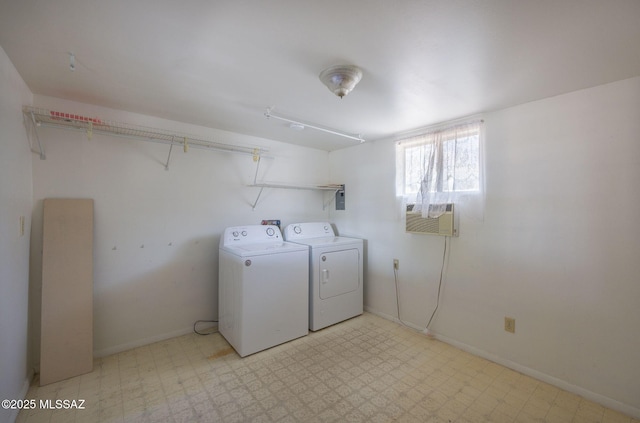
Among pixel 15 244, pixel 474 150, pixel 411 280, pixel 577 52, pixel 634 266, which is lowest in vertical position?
pixel 411 280

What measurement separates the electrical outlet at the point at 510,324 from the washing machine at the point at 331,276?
4.81 feet

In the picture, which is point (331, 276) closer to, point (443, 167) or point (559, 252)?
point (443, 167)

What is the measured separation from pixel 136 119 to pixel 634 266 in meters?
4.00

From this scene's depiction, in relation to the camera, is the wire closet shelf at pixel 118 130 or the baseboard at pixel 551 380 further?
the wire closet shelf at pixel 118 130

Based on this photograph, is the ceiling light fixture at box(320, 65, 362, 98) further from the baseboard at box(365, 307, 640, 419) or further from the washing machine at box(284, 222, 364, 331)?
the baseboard at box(365, 307, 640, 419)

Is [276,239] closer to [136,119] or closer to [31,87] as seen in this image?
[136,119]

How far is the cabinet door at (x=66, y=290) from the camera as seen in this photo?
1954mm

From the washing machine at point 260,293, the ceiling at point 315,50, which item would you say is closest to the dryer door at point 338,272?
the washing machine at point 260,293

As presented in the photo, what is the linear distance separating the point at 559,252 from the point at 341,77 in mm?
2031

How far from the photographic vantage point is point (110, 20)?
1.21 m

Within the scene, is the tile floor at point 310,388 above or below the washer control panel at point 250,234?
below

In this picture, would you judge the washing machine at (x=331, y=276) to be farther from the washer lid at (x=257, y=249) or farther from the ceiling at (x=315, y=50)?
the ceiling at (x=315, y=50)

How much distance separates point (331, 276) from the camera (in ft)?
9.50

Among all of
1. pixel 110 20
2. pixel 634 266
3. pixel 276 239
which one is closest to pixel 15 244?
pixel 110 20
